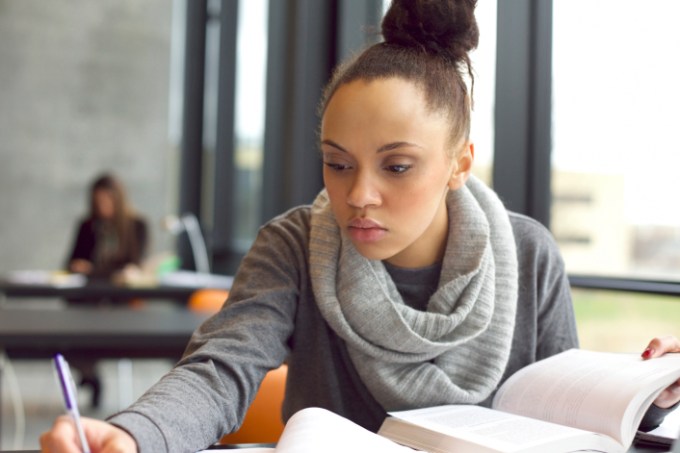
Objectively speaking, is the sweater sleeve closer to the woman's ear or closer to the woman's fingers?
the woman's ear

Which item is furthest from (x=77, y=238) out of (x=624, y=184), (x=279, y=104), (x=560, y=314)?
(x=560, y=314)

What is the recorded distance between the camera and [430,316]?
1175 mm

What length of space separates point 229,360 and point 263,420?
55cm

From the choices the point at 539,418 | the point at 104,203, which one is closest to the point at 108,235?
Answer: the point at 104,203

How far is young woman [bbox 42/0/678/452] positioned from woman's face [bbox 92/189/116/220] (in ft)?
15.4

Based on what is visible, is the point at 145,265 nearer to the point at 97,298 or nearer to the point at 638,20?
the point at 97,298

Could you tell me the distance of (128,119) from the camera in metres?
7.04

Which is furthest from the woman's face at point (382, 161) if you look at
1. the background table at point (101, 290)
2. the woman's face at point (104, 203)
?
the woman's face at point (104, 203)

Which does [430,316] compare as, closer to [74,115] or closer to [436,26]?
[436,26]

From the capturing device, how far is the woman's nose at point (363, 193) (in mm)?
1088

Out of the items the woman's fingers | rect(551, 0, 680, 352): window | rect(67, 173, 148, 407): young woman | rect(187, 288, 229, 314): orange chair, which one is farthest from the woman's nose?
rect(67, 173, 148, 407): young woman

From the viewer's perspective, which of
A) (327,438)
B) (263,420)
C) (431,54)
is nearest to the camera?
(327,438)

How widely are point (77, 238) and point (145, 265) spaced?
0.73 m

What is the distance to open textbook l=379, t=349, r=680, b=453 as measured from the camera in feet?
2.93
